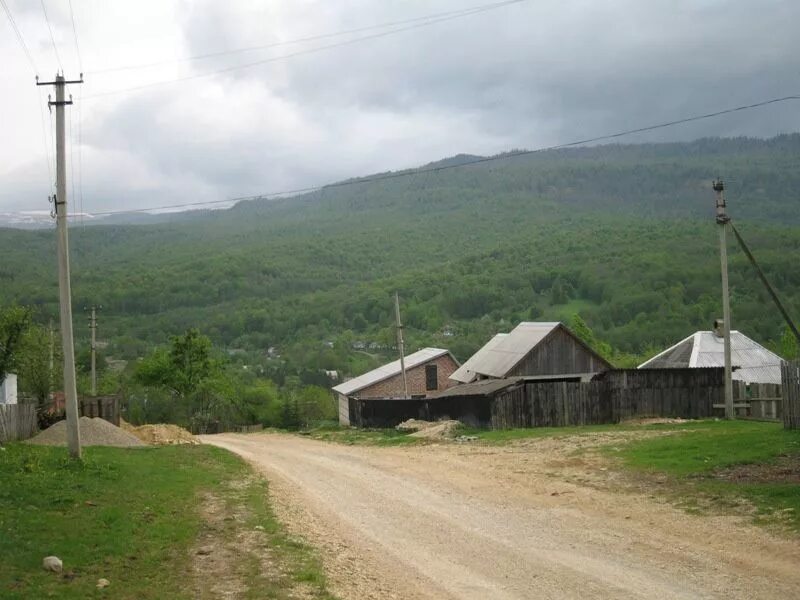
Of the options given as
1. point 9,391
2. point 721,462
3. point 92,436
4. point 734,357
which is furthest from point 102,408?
point 721,462

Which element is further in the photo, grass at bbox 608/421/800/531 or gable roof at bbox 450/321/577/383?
gable roof at bbox 450/321/577/383

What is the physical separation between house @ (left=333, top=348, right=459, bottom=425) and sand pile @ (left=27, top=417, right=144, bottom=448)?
87.3 ft

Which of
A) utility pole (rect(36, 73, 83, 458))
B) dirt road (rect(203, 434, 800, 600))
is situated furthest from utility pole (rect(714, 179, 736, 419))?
utility pole (rect(36, 73, 83, 458))

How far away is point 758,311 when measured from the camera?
78.6 meters

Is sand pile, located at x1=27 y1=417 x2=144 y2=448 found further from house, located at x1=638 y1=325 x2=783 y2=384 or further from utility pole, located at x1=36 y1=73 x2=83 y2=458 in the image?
house, located at x1=638 y1=325 x2=783 y2=384

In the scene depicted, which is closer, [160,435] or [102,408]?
[160,435]

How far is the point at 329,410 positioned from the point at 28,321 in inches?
1686

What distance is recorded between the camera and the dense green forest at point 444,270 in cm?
9469

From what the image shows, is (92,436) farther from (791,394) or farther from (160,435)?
(791,394)

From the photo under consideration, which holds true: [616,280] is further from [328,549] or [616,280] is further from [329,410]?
[328,549]

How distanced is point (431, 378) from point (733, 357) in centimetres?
2576

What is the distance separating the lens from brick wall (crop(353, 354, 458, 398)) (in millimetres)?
60094

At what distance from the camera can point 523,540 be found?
12359 mm

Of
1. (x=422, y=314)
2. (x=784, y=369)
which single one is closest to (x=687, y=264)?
(x=422, y=314)
